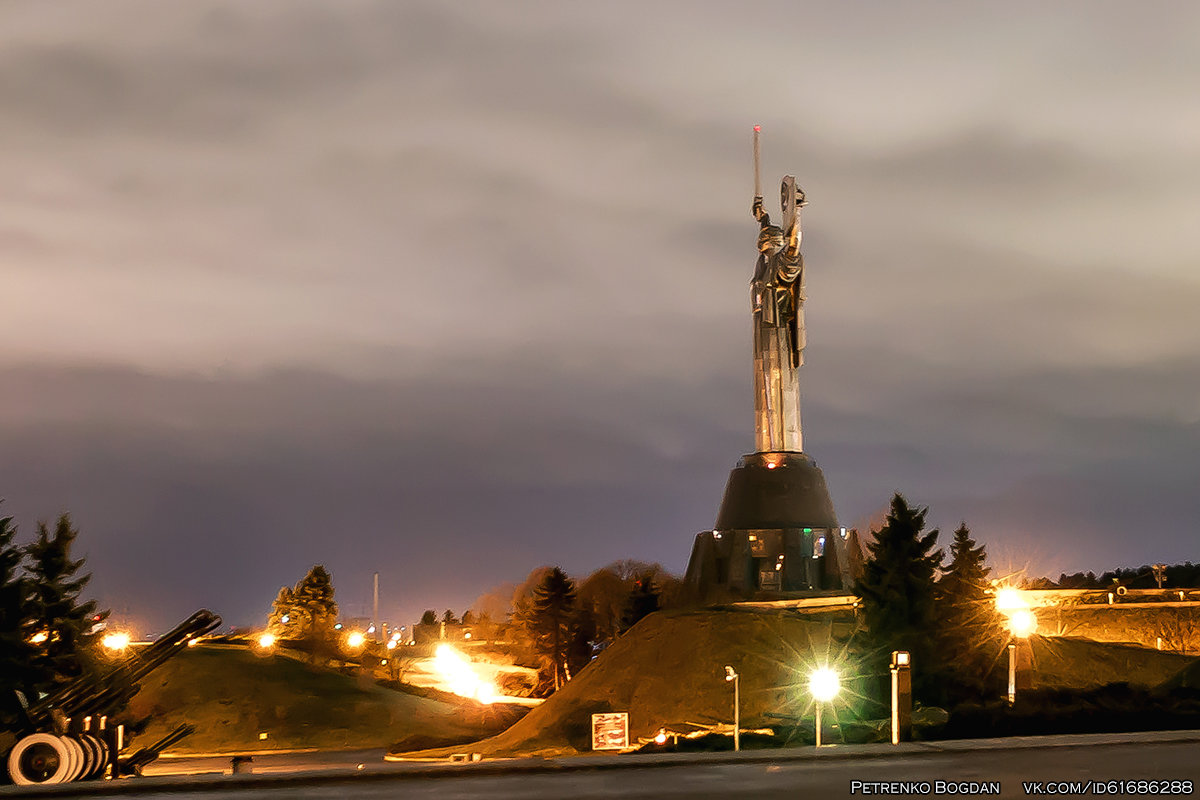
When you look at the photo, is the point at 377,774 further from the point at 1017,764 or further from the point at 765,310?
the point at 765,310

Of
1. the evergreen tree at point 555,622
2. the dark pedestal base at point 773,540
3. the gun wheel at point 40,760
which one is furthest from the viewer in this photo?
the evergreen tree at point 555,622

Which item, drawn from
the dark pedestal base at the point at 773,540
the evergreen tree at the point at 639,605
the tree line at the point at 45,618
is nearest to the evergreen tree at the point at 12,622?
the tree line at the point at 45,618

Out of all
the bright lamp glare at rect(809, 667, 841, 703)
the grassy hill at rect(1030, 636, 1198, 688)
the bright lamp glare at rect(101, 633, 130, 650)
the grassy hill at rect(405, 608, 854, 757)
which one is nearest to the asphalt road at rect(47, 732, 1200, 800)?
the bright lamp glare at rect(809, 667, 841, 703)

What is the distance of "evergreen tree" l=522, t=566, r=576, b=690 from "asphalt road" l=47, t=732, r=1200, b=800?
62237 mm

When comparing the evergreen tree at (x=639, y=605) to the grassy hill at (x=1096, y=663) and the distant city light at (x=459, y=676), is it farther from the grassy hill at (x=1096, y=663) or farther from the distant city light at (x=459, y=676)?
the grassy hill at (x=1096, y=663)

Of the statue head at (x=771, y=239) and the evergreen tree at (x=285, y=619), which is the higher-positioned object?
the statue head at (x=771, y=239)

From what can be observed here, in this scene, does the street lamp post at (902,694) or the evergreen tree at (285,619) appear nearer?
the street lamp post at (902,694)

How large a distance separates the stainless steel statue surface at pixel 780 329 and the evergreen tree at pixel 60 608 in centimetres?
3423

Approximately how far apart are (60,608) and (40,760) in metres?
26.2

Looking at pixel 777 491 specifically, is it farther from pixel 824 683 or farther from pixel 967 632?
pixel 824 683

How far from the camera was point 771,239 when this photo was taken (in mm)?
66375

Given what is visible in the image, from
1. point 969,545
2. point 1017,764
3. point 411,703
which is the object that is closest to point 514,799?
point 1017,764

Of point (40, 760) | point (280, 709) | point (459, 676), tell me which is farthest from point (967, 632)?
point (459, 676)

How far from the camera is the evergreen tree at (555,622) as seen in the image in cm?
8162
